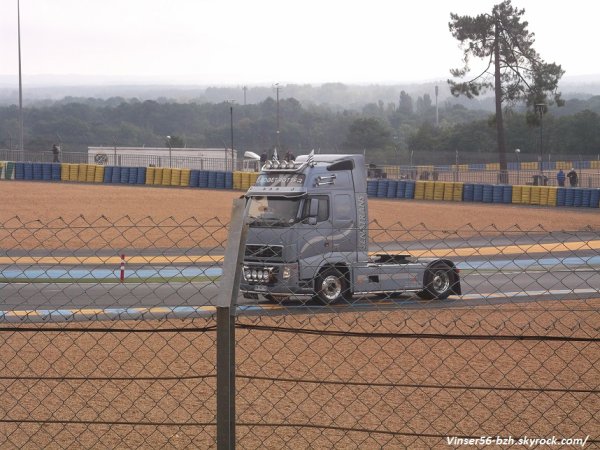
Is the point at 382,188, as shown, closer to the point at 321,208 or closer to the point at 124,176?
the point at 124,176

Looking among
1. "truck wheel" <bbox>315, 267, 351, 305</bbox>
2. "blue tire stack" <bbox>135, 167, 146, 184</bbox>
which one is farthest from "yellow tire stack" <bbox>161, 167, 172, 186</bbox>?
"truck wheel" <bbox>315, 267, 351, 305</bbox>

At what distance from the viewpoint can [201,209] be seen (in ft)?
134

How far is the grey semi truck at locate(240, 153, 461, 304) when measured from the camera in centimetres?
1806

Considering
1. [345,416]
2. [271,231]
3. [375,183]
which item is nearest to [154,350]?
[345,416]

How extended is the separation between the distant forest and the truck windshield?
2654 centimetres

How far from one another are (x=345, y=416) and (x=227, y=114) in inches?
6191

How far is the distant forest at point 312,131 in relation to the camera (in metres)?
82.4

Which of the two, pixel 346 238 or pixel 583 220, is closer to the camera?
pixel 346 238

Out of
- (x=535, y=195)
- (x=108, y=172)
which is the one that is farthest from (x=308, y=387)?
(x=108, y=172)

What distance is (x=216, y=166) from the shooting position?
63.2 m

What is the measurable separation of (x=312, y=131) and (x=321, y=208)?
400 ft

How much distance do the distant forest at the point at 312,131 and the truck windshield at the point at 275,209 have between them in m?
26.5

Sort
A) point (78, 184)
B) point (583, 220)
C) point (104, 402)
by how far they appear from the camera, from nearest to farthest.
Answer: point (104, 402) < point (583, 220) < point (78, 184)

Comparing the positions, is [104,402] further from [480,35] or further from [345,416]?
[480,35]
